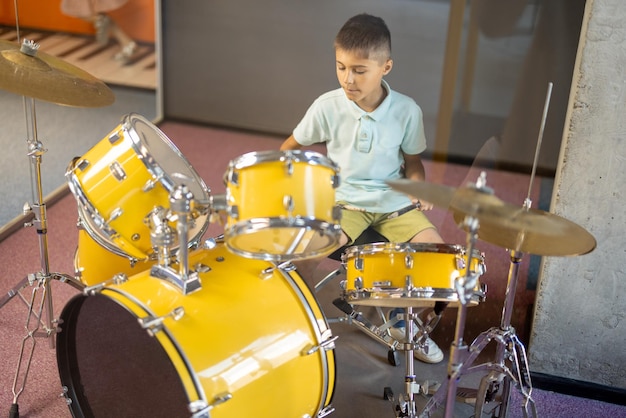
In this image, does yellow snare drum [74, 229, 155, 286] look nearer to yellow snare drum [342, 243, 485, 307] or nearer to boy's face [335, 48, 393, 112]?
yellow snare drum [342, 243, 485, 307]

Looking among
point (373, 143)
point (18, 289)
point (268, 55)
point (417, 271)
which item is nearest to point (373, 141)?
point (373, 143)

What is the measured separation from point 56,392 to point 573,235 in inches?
57.8

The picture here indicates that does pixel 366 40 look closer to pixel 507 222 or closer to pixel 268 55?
pixel 507 222

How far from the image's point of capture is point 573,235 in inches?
69.6

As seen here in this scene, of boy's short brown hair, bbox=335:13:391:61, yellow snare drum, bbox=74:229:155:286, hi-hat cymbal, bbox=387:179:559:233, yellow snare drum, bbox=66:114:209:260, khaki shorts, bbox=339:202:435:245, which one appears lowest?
yellow snare drum, bbox=74:229:155:286

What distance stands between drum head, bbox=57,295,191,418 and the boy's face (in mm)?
913

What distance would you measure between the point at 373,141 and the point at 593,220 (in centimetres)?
67

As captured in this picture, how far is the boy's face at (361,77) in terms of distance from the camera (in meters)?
2.33

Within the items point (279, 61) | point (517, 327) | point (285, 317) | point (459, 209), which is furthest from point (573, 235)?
point (279, 61)

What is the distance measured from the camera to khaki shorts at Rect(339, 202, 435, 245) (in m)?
2.36

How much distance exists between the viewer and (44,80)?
6.71ft

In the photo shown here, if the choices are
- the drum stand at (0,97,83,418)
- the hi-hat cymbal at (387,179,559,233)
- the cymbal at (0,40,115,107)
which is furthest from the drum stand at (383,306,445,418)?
the cymbal at (0,40,115,107)

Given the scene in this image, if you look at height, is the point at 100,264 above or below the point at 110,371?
above

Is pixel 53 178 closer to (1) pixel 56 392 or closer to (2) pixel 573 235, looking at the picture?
(1) pixel 56 392
